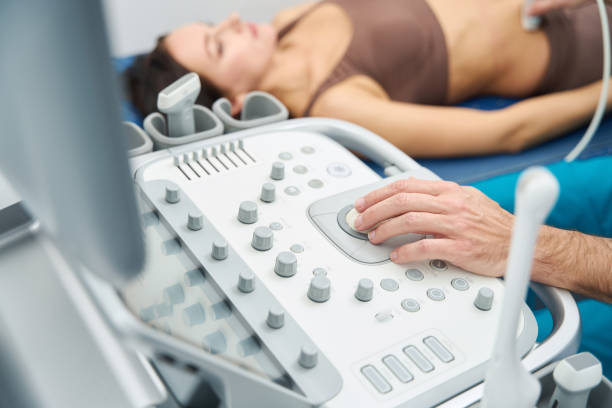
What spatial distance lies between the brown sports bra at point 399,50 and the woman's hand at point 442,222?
76 centimetres

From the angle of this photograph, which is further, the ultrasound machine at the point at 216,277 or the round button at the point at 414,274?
the round button at the point at 414,274

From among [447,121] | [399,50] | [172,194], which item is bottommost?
[447,121]

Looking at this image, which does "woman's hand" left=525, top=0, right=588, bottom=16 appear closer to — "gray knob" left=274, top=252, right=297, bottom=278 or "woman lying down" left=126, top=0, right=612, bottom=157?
"woman lying down" left=126, top=0, right=612, bottom=157

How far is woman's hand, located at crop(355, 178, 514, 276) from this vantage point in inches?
29.7

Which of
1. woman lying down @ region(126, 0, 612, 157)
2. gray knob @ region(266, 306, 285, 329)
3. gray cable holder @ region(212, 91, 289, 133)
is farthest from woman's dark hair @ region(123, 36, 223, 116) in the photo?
gray knob @ region(266, 306, 285, 329)

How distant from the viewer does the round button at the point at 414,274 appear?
75 cm

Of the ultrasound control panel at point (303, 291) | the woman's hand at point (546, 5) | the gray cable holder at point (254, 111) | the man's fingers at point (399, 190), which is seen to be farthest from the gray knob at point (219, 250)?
the woman's hand at point (546, 5)

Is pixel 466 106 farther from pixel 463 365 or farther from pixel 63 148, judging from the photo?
pixel 63 148

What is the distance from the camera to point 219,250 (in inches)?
28.8

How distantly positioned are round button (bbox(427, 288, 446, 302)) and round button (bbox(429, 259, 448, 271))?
49 mm

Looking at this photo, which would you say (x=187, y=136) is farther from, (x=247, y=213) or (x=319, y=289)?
(x=319, y=289)

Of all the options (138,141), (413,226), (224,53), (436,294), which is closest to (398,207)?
(413,226)

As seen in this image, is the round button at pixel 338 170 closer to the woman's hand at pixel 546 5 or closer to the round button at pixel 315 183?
the round button at pixel 315 183

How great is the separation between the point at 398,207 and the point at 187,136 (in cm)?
43
